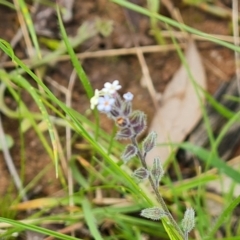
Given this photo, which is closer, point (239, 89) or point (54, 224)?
point (54, 224)

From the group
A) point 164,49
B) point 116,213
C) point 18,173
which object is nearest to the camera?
point 116,213

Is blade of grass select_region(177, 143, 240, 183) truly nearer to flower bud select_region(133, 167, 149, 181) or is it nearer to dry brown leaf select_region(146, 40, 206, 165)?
dry brown leaf select_region(146, 40, 206, 165)

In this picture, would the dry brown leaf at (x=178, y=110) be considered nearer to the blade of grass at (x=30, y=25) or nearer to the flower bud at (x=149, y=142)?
the blade of grass at (x=30, y=25)

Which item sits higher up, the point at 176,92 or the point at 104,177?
the point at 176,92

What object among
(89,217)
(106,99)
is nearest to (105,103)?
(106,99)

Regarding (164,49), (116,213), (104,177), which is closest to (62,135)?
(104,177)

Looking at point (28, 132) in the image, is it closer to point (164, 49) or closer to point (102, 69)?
point (102, 69)
